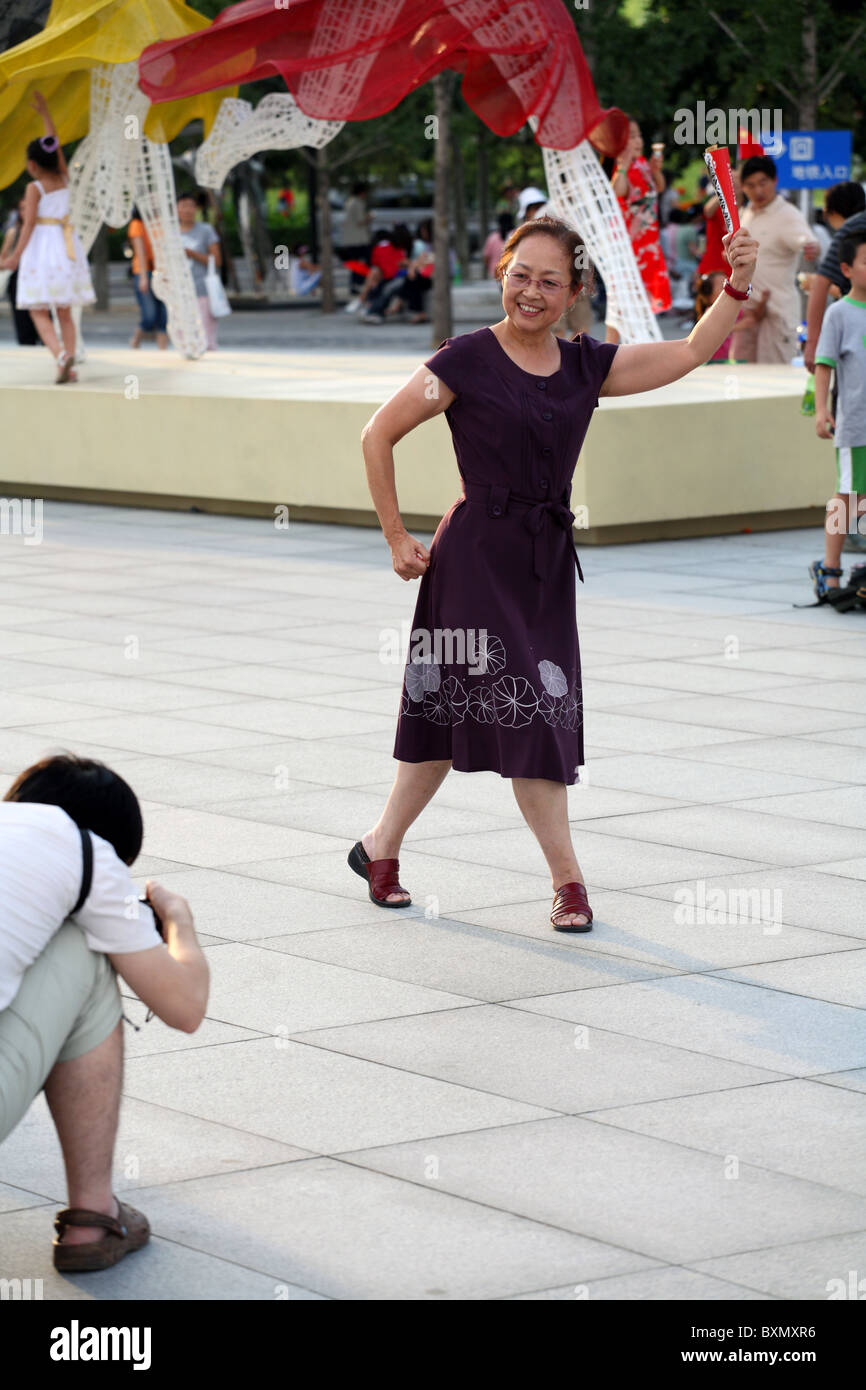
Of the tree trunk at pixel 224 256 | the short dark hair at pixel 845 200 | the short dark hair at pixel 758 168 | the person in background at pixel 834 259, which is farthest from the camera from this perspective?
the tree trunk at pixel 224 256

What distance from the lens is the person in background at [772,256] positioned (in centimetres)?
1608

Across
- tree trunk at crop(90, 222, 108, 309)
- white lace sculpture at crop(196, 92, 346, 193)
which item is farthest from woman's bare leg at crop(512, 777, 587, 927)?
tree trunk at crop(90, 222, 108, 309)

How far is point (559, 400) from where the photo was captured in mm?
5594

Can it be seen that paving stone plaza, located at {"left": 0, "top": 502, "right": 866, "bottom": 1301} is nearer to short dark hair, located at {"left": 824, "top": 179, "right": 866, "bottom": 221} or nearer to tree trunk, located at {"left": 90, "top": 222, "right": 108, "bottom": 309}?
short dark hair, located at {"left": 824, "top": 179, "right": 866, "bottom": 221}

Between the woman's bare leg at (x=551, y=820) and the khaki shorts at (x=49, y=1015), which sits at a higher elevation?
the khaki shorts at (x=49, y=1015)

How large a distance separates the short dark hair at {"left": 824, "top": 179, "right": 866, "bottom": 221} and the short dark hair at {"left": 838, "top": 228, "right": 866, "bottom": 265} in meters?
1.21

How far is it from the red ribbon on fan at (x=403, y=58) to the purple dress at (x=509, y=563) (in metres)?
8.74

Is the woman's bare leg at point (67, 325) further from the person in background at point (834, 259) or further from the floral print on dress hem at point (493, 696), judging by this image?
the floral print on dress hem at point (493, 696)

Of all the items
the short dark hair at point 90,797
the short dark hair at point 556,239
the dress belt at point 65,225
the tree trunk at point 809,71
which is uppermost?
the tree trunk at point 809,71

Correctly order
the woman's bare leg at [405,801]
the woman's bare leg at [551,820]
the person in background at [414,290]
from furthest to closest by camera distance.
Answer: the person in background at [414,290], the woman's bare leg at [405,801], the woman's bare leg at [551,820]

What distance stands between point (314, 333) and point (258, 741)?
22986mm

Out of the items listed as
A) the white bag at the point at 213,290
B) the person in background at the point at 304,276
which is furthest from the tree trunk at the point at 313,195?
the white bag at the point at 213,290

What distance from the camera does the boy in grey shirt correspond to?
997 centimetres

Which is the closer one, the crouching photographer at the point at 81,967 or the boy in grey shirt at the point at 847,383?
the crouching photographer at the point at 81,967
